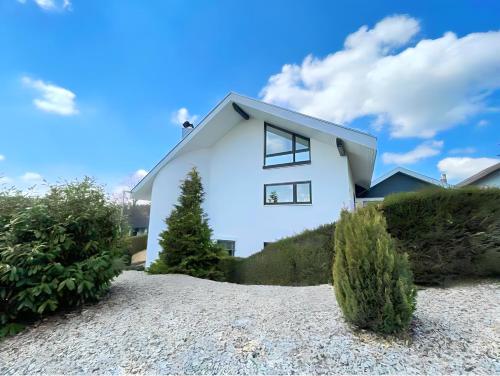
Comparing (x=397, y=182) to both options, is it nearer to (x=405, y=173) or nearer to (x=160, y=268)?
(x=405, y=173)

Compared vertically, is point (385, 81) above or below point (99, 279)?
above

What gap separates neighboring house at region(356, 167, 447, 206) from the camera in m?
14.2

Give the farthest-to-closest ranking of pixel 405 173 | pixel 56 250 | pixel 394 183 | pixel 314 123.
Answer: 1. pixel 394 183
2. pixel 405 173
3. pixel 314 123
4. pixel 56 250

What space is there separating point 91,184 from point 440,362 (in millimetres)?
5265

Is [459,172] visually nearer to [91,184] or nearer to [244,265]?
[244,265]

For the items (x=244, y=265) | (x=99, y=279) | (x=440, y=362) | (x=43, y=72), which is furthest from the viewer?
(x=43, y=72)

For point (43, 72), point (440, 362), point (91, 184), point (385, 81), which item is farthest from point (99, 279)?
point (385, 81)

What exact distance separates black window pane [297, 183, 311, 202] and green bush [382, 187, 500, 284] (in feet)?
20.6

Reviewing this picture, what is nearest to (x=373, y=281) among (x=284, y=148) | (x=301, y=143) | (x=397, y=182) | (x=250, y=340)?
(x=250, y=340)

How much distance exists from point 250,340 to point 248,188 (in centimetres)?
1010

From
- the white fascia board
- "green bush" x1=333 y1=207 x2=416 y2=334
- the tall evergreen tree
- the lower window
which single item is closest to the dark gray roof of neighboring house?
the white fascia board

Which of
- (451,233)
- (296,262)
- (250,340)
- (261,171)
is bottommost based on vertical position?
(250,340)

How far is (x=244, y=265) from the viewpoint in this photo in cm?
809

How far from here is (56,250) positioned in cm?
368
